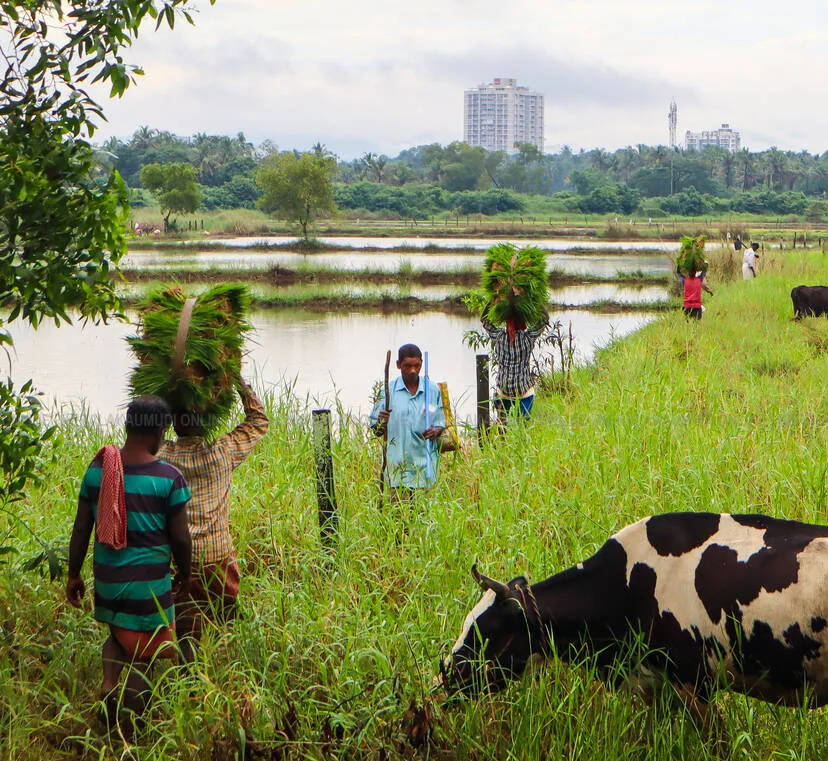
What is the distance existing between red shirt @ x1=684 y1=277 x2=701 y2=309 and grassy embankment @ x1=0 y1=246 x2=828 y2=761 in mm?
6225

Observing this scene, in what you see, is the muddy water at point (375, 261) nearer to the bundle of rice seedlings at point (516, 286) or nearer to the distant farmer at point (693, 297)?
the distant farmer at point (693, 297)

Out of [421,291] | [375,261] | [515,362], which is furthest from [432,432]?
[375,261]

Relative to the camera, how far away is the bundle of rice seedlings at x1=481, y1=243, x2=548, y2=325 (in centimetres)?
695

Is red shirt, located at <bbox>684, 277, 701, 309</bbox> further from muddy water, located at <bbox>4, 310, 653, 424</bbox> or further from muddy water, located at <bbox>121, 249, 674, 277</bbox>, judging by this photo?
muddy water, located at <bbox>121, 249, 674, 277</bbox>

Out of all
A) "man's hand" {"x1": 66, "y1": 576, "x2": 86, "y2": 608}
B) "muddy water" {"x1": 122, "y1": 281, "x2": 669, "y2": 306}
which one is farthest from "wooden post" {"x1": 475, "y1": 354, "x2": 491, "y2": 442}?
"muddy water" {"x1": 122, "y1": 281, "x2": 669, "y2": 306}

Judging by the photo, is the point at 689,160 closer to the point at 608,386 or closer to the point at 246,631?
the point at 608,386

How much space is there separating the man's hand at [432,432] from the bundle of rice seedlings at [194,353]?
153cm

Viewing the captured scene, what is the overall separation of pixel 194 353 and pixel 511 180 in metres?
82.9

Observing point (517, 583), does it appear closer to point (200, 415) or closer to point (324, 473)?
point (200, 415)

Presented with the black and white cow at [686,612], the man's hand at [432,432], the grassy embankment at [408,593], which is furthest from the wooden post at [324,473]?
the black and white cow at [686,612]

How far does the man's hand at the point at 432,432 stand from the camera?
204 inches

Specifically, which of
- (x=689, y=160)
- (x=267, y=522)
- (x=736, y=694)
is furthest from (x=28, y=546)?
(x=689, y=160)

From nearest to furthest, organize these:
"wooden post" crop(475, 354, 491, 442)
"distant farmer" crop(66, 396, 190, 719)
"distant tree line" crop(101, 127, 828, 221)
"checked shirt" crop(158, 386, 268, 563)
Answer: "distant farmer" crop(66, 396, 190, 719) → "checked shirt" crop(158, 386, 268, 563) → "wooden post" crop(475, 354, 491, 442) → "distant tree line" crop(101, 127, 828, 221)

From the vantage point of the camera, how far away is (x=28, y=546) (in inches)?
174
